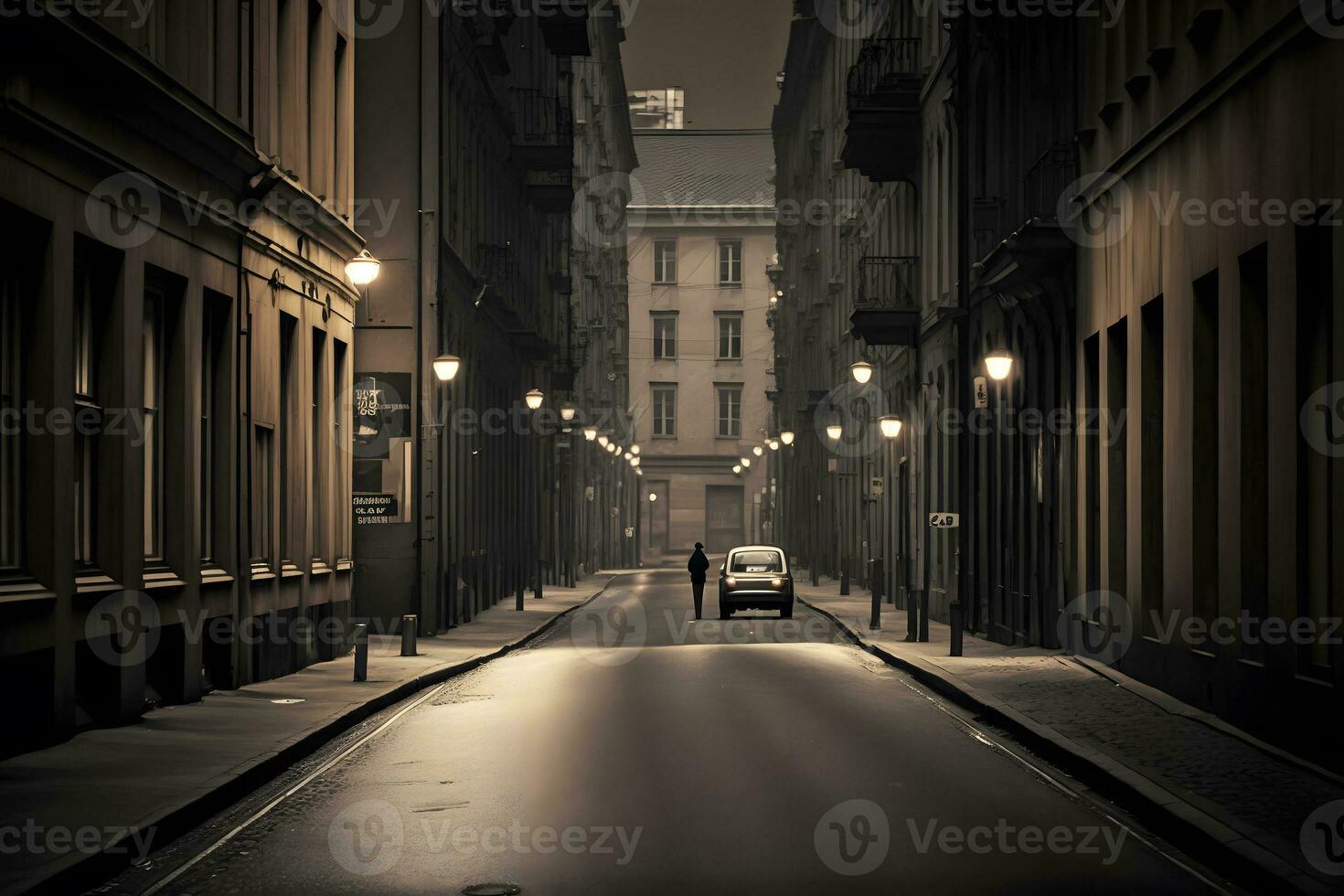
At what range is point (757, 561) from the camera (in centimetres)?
3822

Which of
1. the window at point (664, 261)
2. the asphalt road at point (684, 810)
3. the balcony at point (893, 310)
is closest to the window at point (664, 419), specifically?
the window at point (664, 261)

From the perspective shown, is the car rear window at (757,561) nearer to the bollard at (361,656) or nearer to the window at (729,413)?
the bollard at (361,656)

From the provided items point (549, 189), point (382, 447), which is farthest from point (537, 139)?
point (382, 447)

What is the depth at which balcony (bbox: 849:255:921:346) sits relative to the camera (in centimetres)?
3722

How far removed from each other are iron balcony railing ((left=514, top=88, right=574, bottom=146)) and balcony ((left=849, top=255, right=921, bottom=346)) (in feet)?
30.4

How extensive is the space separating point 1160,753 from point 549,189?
37.6 m

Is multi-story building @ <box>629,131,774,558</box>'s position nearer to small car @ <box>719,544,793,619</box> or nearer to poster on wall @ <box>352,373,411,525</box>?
small car @ <box>719,544,793,619</box>

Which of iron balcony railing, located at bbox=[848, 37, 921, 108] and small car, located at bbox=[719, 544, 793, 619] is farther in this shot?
small car, located at bbox=[719, 544, 793, 619]

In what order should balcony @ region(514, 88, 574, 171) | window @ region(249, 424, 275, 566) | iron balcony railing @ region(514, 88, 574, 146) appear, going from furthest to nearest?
iron balcony railing @ region(514, 88, 574, 146) → balcony @ region(514, 88, 574, 171) → window @ region(249, 424, 275, 566)

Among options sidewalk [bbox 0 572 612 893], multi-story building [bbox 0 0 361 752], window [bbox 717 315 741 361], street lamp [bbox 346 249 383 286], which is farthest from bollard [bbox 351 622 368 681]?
window [bbox 717 315 741 361]

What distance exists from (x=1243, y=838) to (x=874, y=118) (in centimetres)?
2895

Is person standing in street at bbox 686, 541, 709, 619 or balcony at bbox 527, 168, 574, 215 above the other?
balcony at bbox 527, 168, 574, 215

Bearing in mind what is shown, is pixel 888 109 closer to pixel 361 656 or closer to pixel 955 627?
pixel 955 627

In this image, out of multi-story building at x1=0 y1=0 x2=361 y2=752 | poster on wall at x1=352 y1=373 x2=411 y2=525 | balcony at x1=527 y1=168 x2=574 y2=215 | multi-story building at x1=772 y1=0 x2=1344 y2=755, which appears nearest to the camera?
multi-story building at x1=772 y1=0 x2=1344 y2=755
